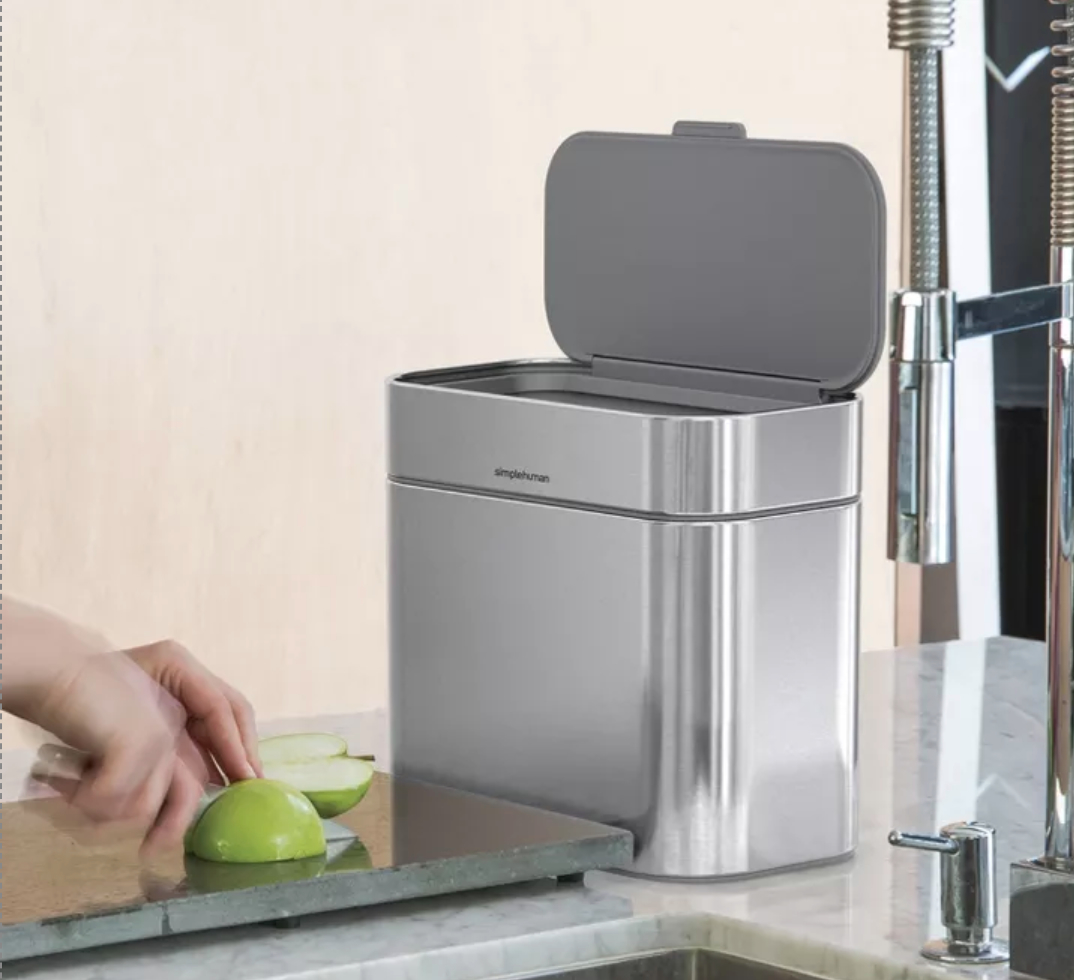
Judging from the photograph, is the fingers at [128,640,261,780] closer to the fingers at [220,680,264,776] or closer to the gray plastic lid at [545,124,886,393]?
the fingers at [220,680,264,776]

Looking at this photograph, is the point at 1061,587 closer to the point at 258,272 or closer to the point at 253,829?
the point at 253,829

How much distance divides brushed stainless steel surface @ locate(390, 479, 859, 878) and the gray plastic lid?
0.41 ft

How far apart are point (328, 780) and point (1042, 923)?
1.30ft

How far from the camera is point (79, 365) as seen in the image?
341 centimetres

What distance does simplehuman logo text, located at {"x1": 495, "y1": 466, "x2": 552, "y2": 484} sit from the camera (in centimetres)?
119

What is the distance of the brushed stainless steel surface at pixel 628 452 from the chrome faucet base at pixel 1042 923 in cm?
25

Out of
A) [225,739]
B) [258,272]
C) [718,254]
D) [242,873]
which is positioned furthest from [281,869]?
[258,272]

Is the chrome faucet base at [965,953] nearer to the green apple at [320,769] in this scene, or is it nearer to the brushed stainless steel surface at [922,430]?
the brushed stainless steel surface at [922,430]

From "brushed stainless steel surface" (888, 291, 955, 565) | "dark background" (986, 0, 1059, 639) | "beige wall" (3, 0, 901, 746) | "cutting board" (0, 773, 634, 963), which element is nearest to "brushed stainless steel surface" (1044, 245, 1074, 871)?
"brushed stainless steel surface" (888, 291, 955, 565)

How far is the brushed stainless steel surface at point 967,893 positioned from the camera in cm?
104

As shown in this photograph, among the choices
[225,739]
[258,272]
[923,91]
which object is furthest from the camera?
[258,272]

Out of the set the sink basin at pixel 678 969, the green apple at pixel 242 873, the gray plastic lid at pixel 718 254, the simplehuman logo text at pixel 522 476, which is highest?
the gray plastic lid at pixel 718 254

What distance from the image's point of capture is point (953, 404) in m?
0.97

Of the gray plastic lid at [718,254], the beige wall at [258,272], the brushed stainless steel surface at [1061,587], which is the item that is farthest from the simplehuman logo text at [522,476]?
the beige wall at [258,272]
